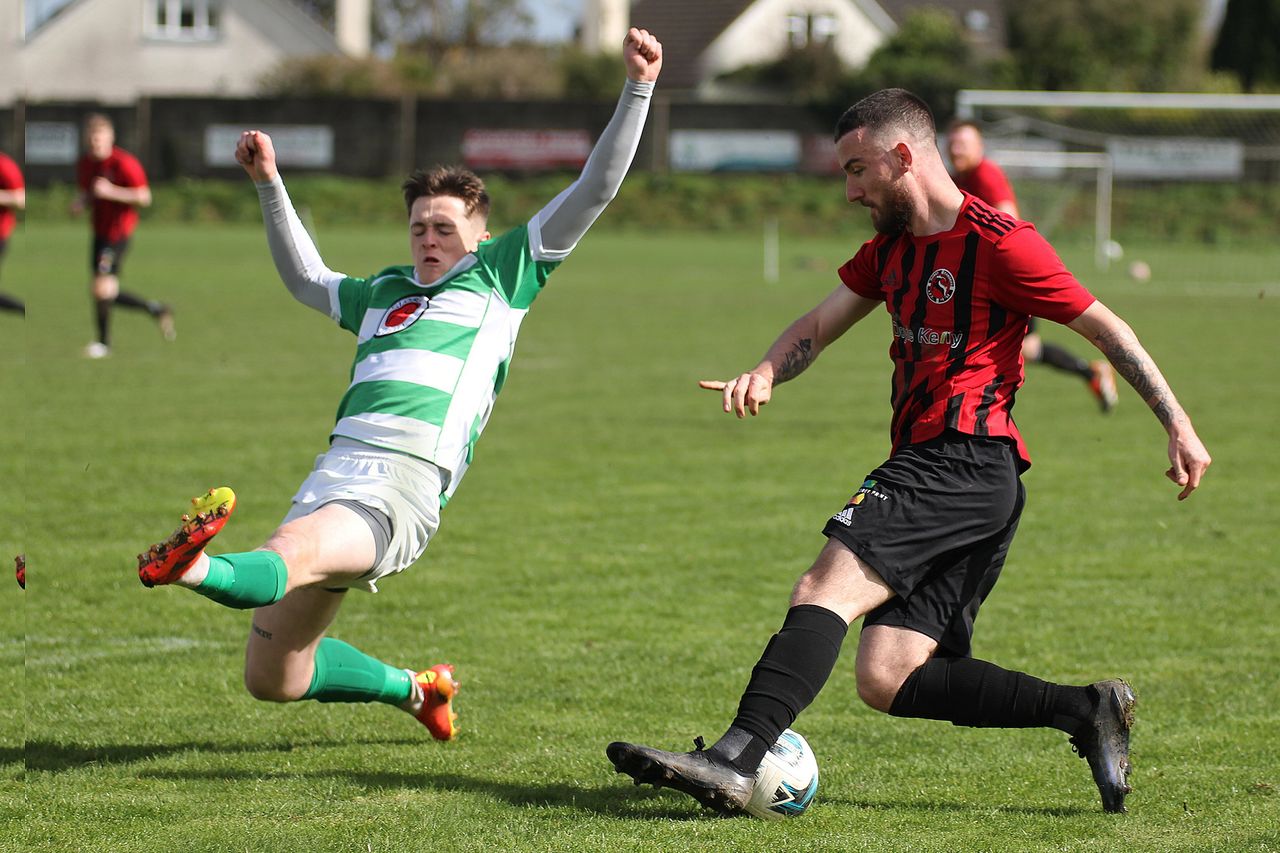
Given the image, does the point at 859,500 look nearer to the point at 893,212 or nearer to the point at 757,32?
the point at 893,212

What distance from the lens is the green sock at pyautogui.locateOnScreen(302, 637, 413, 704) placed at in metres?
4.83

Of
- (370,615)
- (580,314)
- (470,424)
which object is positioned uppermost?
(470,424)

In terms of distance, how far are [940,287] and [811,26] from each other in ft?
173

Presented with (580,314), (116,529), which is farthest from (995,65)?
(116,529)

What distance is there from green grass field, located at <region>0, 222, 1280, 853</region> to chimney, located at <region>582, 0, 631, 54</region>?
5387 cm

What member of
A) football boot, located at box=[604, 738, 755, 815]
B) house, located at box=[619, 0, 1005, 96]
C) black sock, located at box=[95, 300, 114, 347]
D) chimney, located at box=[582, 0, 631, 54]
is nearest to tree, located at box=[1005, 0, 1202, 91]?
house, located at box=[619, 0, 1005, 96]

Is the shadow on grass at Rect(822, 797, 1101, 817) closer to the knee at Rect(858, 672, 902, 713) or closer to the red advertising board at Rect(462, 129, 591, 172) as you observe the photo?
the knee at Rect(858, 672, 902, 713)

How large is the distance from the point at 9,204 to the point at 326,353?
3.40 metres

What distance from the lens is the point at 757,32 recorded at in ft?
185

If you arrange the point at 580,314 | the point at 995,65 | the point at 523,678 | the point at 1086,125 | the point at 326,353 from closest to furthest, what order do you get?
the point at 523,678 → the point at 326,353 → the point at 580,314 → the point at 1086,125 → the point at 995,65

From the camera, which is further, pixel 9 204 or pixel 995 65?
pixel 995 65

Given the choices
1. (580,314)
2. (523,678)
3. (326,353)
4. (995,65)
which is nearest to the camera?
(523,678)

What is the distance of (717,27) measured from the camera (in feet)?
187

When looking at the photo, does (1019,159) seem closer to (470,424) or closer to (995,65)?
(995,65)
